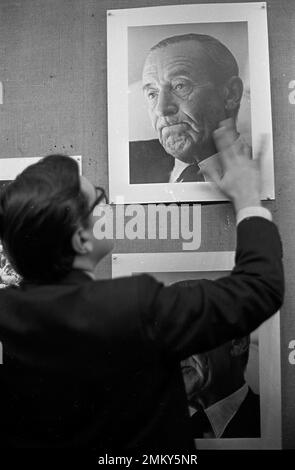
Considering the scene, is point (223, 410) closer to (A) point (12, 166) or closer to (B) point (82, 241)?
(B) point (82, 241)

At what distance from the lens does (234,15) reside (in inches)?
32.3

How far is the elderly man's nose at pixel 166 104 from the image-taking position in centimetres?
81

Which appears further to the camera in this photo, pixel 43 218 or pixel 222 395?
pixel 222 395

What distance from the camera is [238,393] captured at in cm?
79

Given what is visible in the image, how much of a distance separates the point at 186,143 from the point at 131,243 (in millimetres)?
196

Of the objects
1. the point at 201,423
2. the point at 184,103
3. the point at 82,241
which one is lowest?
the point at 201,423

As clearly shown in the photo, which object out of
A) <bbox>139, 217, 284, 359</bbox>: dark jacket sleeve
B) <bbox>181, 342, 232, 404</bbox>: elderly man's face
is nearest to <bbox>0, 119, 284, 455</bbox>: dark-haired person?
<bbox>139, 217, 284, 359</bbox>: dark jacket sleeve

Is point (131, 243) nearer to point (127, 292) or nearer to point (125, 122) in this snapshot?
point (125, 122)

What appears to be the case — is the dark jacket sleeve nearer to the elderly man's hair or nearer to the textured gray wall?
the textured gray wall

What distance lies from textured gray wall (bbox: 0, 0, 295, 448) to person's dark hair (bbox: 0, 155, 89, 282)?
26 cm

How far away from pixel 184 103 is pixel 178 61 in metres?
0.07

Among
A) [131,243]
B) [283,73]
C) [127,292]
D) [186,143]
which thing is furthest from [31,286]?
[283,73]

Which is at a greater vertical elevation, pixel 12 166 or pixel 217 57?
pixel 217 57

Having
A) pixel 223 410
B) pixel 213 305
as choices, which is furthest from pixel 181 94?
pixel 223 410
